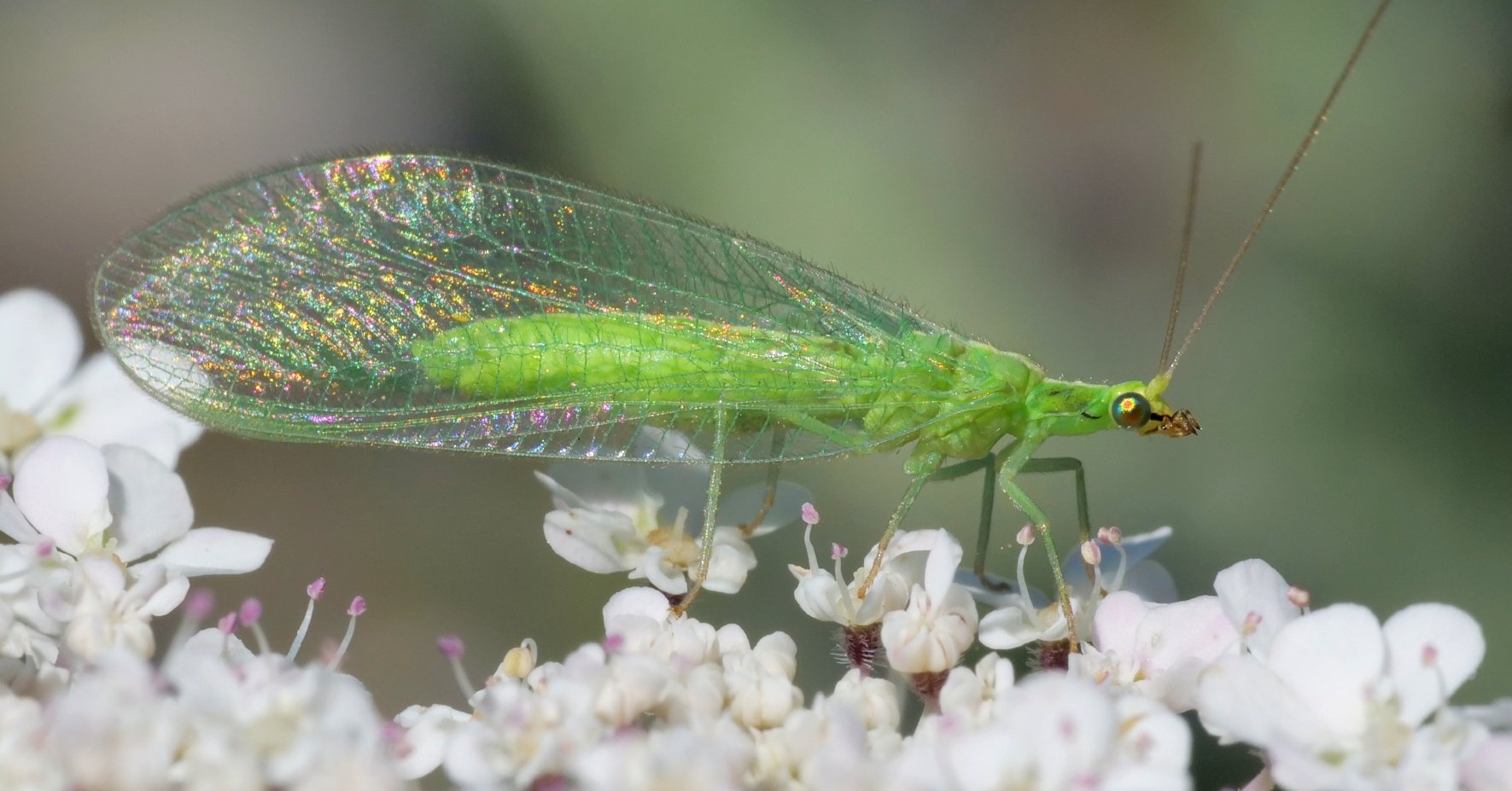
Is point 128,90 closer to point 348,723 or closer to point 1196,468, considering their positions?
point 1196,468

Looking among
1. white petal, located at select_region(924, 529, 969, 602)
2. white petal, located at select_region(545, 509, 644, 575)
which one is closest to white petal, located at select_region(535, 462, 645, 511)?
white petal, located at select_region(545, 509, 644, 575)

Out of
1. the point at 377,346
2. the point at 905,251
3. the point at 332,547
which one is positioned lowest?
the point at 332,547

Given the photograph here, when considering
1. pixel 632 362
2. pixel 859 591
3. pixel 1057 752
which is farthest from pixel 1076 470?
Answer: pixel 1057 752

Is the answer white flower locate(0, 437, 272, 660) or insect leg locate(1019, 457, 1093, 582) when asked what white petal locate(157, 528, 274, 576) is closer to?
A: white flower locate(0, 437, 272, 660)

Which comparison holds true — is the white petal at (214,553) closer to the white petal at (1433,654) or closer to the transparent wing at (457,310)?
the transparent wing at (457,310)

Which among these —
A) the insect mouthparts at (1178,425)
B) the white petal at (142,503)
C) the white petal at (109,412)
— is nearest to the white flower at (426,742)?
the white petal at (142,503)

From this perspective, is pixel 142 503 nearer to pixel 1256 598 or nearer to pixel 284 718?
pixel 284 718

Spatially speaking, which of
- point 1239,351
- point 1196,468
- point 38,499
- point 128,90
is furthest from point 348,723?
point 128,90
